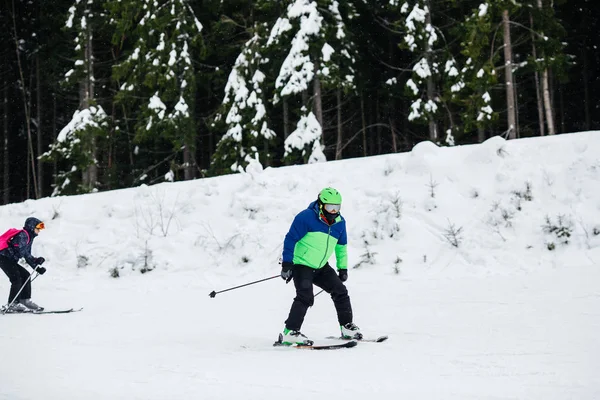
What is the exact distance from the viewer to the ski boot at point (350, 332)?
6266 millimetres

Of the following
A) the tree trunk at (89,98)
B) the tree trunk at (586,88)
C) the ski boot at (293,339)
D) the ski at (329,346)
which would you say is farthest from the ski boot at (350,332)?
the tree trunk at (586,88)

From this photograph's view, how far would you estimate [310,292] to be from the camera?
6.26 m

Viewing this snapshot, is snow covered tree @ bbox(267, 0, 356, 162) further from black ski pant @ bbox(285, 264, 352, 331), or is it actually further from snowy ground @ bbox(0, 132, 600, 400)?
black ski pant @ bbox(285, 264, 352, 331)

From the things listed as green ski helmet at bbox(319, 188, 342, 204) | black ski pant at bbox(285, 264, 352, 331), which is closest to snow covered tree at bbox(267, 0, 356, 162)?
black ski pant at bbox(285, 264, 352, 331)

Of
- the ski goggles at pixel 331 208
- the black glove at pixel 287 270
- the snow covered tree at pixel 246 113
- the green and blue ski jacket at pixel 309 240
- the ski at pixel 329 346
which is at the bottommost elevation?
the ski at pixel 329 346

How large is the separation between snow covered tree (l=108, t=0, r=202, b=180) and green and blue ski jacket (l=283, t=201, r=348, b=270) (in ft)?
47.1

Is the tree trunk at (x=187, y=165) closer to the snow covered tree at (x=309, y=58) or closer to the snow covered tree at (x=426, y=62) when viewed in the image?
the snow covered tree at (x=309, y=58)

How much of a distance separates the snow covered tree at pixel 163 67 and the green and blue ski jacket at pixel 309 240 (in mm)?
14359

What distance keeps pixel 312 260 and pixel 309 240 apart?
8.7 inches

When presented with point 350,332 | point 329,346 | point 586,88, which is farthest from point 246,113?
point 586,88

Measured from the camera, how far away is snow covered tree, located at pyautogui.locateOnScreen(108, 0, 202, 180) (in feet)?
64.8

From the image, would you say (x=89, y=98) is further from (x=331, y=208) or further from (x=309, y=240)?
(x=331, y=208)

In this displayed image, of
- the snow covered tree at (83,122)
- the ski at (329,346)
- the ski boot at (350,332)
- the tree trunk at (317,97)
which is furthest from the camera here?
the snow covered tree at (83,122)

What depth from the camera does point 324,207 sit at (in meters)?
6.20
